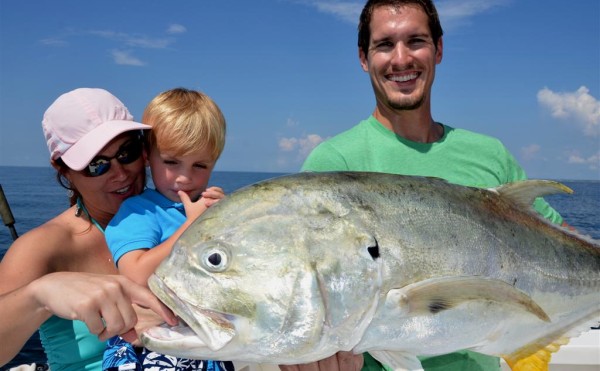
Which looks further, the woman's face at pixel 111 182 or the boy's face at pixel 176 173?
the boy's face at pixel 176 173

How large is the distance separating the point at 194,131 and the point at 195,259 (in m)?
1.28

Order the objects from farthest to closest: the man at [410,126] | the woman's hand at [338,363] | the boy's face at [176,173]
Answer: the boy's face at [176,173] < the man at [410,126] < the woman's hand at [338,363]

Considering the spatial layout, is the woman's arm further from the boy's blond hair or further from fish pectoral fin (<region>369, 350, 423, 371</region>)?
the boy's blond hair

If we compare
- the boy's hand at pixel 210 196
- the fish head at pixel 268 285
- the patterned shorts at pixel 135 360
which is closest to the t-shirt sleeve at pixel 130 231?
the boy's hand at pixel 210 196

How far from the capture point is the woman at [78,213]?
2.49m

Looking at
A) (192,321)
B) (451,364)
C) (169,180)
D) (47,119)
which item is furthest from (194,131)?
(451,364)

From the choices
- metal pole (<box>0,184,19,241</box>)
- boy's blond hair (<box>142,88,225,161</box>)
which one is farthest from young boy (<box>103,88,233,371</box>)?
metal pole (<box>0,184,19,241</box>)

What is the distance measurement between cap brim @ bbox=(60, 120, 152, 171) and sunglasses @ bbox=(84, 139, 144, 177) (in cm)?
7

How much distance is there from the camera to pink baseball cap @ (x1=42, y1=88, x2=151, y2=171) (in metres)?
2.72

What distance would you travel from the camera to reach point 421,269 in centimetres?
195

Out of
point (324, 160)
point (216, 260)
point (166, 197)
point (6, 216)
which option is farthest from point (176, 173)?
point (6, 216)

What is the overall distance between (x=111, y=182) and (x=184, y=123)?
496mm

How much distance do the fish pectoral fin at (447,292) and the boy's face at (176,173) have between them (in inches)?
60.5

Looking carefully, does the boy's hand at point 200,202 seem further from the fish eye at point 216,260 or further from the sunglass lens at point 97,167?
the fish eye at point 216,260
